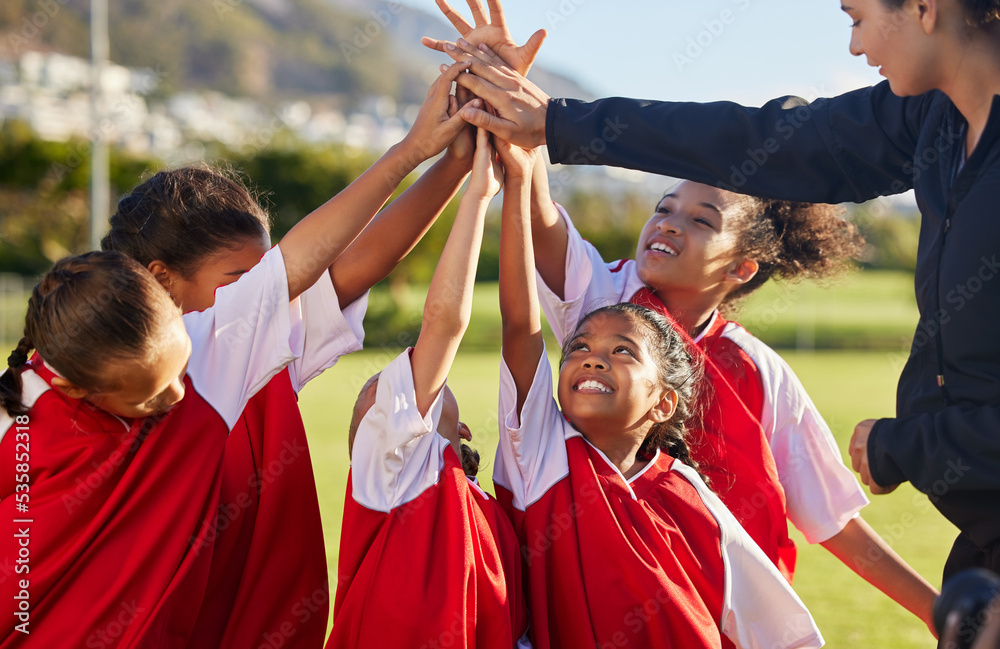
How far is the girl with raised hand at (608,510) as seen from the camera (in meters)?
2.09

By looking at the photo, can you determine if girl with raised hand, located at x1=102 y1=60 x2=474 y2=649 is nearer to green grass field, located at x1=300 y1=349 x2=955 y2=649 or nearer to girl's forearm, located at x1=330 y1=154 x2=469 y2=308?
girl's forearm, located at x1=330 y1=154 x2=469 y2=308

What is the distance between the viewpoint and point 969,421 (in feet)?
5.78

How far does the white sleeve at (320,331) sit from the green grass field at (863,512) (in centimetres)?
308

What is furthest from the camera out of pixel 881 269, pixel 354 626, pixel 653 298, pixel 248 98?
pixel 248 98

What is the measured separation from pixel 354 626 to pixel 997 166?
1697 mm

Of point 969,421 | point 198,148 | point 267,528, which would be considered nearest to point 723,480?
point 969,421

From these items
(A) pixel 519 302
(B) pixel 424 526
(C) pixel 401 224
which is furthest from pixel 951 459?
(C) pixel 401 224

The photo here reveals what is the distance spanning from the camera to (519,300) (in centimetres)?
218

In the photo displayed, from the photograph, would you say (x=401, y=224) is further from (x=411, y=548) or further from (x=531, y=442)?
(x=411, y=548)

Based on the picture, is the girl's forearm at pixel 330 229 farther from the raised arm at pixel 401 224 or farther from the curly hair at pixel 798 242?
the curly hair at pixel 798 242

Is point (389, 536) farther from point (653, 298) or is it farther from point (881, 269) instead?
point (881, 269)

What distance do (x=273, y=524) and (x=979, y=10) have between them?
1939 millimetres

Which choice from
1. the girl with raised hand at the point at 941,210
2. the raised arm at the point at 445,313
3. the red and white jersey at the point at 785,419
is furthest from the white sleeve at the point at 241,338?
the red and white jersey at the point at 785,419

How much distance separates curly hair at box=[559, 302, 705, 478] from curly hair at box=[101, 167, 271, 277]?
3.17ft
